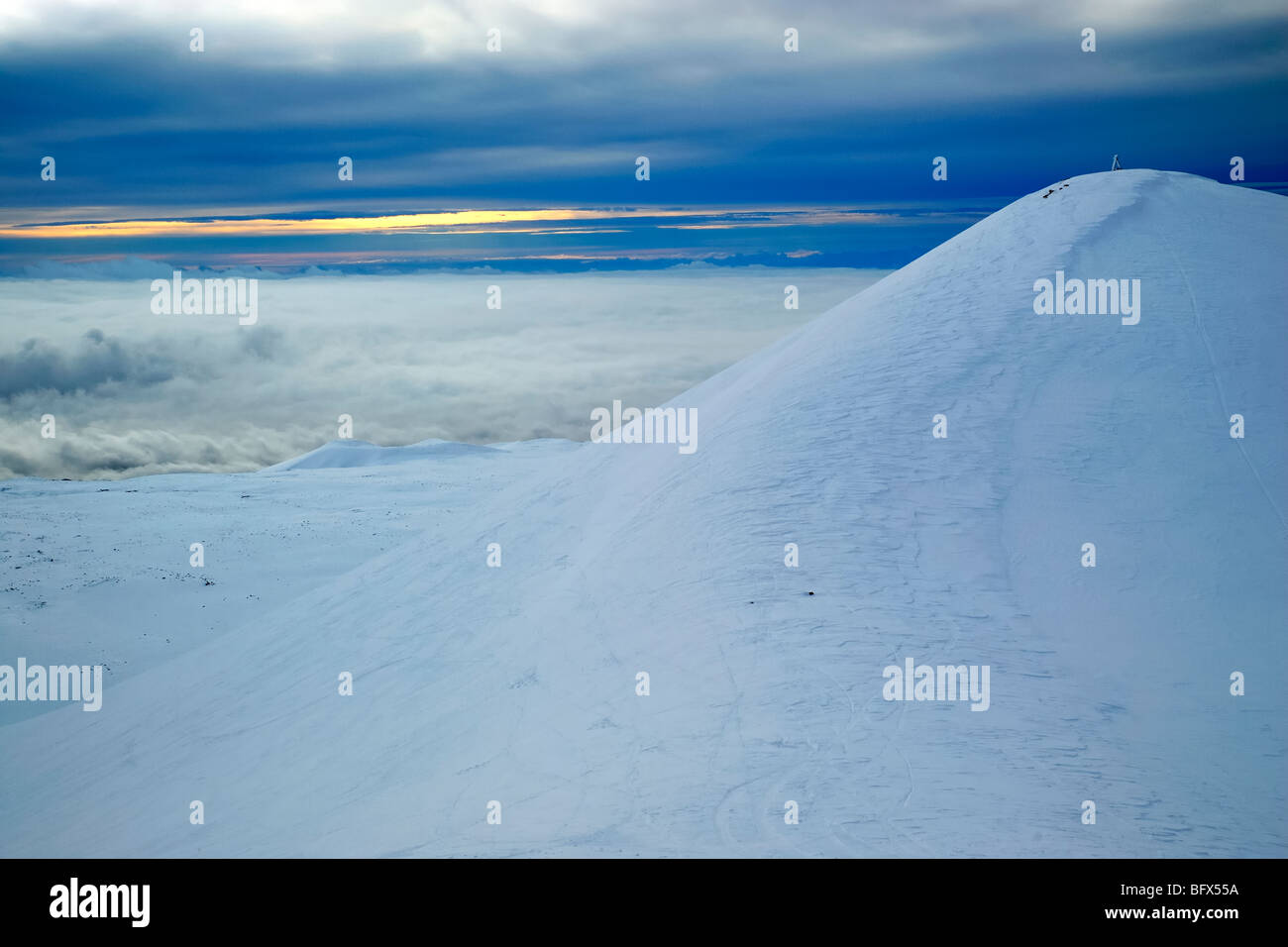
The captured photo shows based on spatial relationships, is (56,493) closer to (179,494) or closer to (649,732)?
(179,494)

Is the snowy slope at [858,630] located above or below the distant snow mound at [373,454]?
below

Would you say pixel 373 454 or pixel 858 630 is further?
pixel 373 454

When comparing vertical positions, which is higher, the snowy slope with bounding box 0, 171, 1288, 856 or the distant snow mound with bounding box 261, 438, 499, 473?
the distant snow mound with bounding box 261, 438, 499, 473

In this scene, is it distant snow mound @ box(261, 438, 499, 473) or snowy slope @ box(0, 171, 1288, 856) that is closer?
snowy slope @ box(0, 171, 1288, 856)

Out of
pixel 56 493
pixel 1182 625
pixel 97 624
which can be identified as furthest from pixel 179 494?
pixel 1182 625
